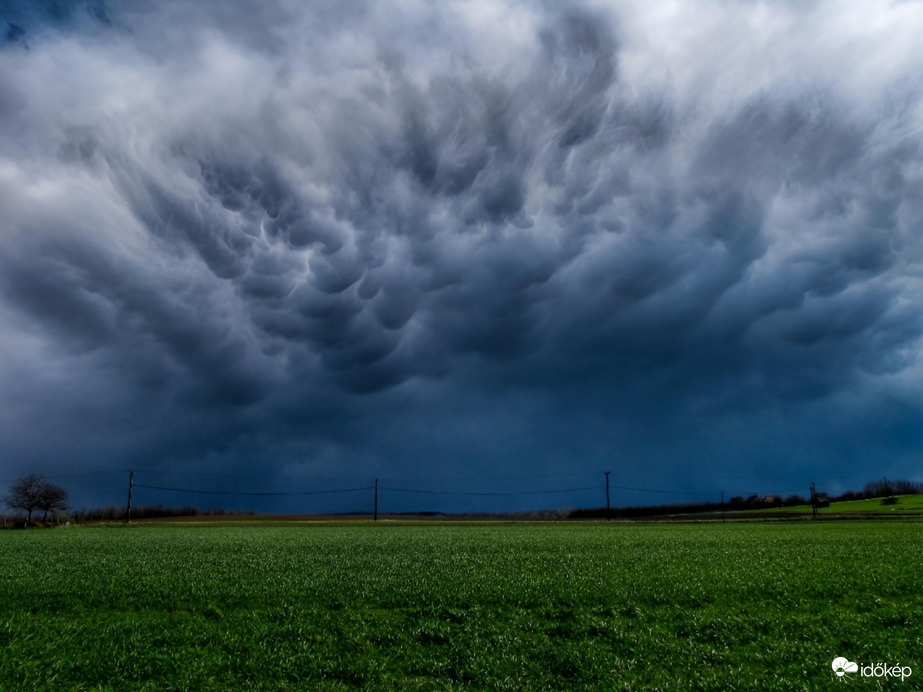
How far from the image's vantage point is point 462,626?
1309 centimetres

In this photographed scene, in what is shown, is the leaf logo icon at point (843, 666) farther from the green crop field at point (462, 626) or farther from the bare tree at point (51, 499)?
the bare tree at point (51, 499)

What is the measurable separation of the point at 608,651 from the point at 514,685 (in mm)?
2540

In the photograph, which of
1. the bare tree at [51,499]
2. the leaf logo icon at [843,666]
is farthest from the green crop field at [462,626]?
the bare tree at [51,499]

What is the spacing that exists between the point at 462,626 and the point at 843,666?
7591 mm

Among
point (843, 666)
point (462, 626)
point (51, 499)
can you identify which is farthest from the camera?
point (51, 499)

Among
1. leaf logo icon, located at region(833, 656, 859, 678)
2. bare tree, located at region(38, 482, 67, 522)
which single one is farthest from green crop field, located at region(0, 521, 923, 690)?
bare tree, located at region(38, 482, 67, 522)

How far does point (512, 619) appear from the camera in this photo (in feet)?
44.3

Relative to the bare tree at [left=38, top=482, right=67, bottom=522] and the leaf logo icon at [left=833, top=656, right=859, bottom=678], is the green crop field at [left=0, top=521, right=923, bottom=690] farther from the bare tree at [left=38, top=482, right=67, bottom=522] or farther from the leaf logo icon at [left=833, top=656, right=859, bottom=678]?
the bare tree at [left=38, top=482, right=67, bottom=522]

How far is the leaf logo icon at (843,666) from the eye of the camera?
1019 centimetres

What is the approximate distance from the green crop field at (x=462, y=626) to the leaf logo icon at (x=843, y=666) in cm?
22

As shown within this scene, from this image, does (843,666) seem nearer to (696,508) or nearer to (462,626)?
(462,626)

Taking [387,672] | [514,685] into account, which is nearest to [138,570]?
[387,672]

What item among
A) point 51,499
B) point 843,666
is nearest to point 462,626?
point 843,666

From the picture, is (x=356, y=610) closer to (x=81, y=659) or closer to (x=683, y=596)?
(x=81, y=659)
